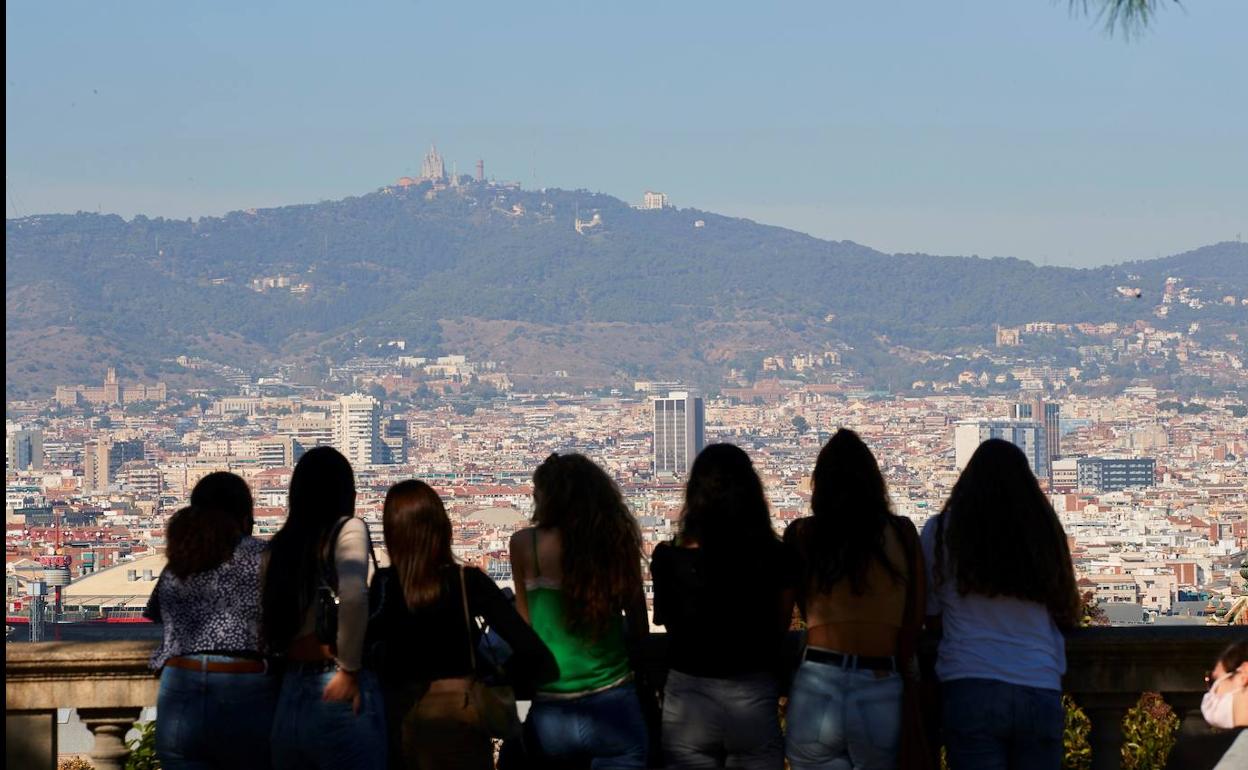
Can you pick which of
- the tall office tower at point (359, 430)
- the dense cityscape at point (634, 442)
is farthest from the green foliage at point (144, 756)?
the tall office tower at point (359, 430)

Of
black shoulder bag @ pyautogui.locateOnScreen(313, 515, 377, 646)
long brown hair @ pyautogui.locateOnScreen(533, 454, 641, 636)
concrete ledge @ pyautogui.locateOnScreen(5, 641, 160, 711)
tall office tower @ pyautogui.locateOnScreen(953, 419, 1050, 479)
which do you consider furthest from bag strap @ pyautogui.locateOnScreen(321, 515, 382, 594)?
tall office tower @ pyautogui.locateOnScreen(953, 419, 1050, 479)

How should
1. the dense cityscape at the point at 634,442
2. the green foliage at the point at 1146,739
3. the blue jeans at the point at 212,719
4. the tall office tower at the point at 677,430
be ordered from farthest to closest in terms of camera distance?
the tall office tower at the point at 677,430
the dense cityscape at the point at 634,442
the green foliage at the point at 1146,739
the blue jeans at the point at 212,719

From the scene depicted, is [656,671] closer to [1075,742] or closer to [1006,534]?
[1006,534]

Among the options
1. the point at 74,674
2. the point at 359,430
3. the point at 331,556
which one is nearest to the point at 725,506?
the point at 331,556

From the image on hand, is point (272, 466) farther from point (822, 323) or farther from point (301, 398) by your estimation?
point (822, 323)

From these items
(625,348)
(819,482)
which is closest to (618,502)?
(819,482)

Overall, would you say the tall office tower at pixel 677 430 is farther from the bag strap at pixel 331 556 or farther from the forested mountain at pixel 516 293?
the bag strap at pixel 331 556
